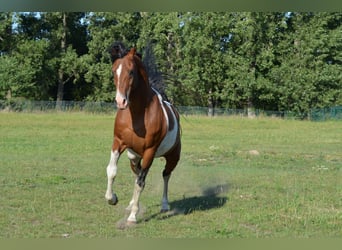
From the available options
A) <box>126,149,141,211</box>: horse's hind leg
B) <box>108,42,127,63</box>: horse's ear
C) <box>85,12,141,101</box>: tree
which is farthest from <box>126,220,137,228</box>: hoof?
<box>85,12,141,101</box>: tree

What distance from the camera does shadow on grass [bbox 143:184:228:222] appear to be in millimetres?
7443

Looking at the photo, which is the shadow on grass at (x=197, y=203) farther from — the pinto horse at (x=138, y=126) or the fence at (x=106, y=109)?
the fence at (x=106, y=109)

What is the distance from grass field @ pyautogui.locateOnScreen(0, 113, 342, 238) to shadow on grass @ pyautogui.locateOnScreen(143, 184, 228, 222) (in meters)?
0.02

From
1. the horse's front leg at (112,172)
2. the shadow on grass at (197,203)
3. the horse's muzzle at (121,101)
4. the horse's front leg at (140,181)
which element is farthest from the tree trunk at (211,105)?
the horse's muzzle at (121,101)

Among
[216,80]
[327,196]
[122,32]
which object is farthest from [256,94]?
[327,196]

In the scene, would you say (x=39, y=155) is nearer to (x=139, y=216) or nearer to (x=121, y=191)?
(x=121, y=191)

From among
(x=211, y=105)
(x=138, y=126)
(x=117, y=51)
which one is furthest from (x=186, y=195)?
(x=211, y=105)

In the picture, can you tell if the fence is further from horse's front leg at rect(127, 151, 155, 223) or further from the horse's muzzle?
the horse's muzzle

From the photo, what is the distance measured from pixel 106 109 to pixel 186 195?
33178 millimetres

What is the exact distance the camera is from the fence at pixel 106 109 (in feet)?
135

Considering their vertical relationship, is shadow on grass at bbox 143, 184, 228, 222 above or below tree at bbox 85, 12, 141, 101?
below

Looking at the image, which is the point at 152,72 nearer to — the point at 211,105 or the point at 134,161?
the point at 134,161

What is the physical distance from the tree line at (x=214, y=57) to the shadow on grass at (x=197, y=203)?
32642 mm

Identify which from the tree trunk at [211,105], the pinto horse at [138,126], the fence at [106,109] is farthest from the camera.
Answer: the tree trunk at [211,105]
